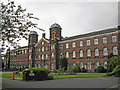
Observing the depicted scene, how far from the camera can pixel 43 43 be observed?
5562cm

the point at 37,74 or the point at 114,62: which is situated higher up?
the point at 114,62

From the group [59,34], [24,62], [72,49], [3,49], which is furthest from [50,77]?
[24,62]

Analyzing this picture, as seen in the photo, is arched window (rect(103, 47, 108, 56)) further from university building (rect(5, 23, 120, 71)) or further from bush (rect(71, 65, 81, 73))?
bush (rect(71, 65, 81, 73))

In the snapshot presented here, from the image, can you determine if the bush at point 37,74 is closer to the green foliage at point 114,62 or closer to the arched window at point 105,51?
the green foliage at point 114,62

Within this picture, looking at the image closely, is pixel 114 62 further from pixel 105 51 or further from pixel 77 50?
pixel 77 50

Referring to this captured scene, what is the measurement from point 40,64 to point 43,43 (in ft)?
27.7

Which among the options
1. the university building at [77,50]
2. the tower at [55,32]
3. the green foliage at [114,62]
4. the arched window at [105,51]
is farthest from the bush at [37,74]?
the tower at [55,32]

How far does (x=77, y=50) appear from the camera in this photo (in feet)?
144

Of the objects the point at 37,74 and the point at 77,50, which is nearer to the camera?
the point at 37,74

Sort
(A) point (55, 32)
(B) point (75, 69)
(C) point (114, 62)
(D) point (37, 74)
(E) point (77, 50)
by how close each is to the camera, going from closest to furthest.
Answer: (D) point (37, 74)
(C) point (114, 62)
(B) point (75, 69)
(E) point (77, 50)
(A) point (55, 32)

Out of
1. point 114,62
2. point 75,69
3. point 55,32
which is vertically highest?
point 55,32

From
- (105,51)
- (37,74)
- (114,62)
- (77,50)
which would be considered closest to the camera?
(37,74)

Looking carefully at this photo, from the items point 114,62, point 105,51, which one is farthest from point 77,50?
point 114,62

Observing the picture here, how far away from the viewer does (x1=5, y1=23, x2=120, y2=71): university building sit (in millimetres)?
37094
